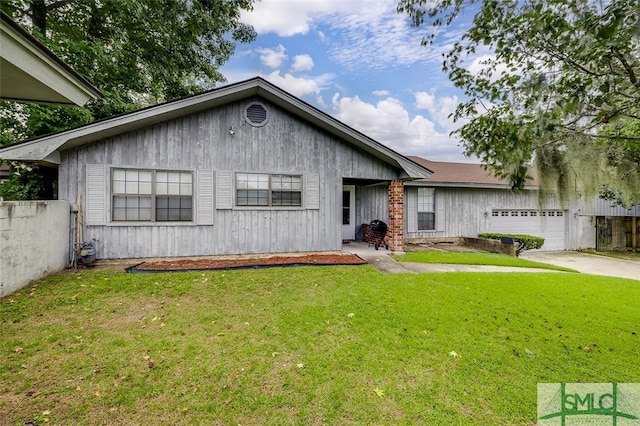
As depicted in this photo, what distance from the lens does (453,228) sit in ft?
42.1

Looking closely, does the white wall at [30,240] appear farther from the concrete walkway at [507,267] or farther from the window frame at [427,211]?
the window frame at [427,211]

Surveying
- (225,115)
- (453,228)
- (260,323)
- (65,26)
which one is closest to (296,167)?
(225,115)

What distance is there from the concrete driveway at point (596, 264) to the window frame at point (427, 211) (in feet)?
12.8

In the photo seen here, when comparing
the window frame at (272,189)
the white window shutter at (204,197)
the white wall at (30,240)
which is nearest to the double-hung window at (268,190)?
the window frame at (272,189)

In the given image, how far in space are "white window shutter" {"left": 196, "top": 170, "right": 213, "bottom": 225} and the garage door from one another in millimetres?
12364

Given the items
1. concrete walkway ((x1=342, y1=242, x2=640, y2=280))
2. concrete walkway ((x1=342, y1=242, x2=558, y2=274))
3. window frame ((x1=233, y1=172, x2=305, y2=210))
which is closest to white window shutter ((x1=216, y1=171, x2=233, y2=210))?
window frame ((x1=233, y1=172, x2=305, y2=210))

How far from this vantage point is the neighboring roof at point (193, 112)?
6.07 m

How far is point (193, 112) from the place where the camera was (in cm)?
773

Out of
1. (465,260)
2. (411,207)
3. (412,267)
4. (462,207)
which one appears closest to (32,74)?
(412,267)

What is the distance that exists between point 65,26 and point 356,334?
52.3 ft

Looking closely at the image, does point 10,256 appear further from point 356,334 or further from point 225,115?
point 356,334

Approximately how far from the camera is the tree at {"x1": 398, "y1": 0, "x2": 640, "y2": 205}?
96.2 inches

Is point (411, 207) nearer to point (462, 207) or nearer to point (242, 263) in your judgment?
point (462, 207)

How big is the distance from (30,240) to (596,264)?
53.3 feet
